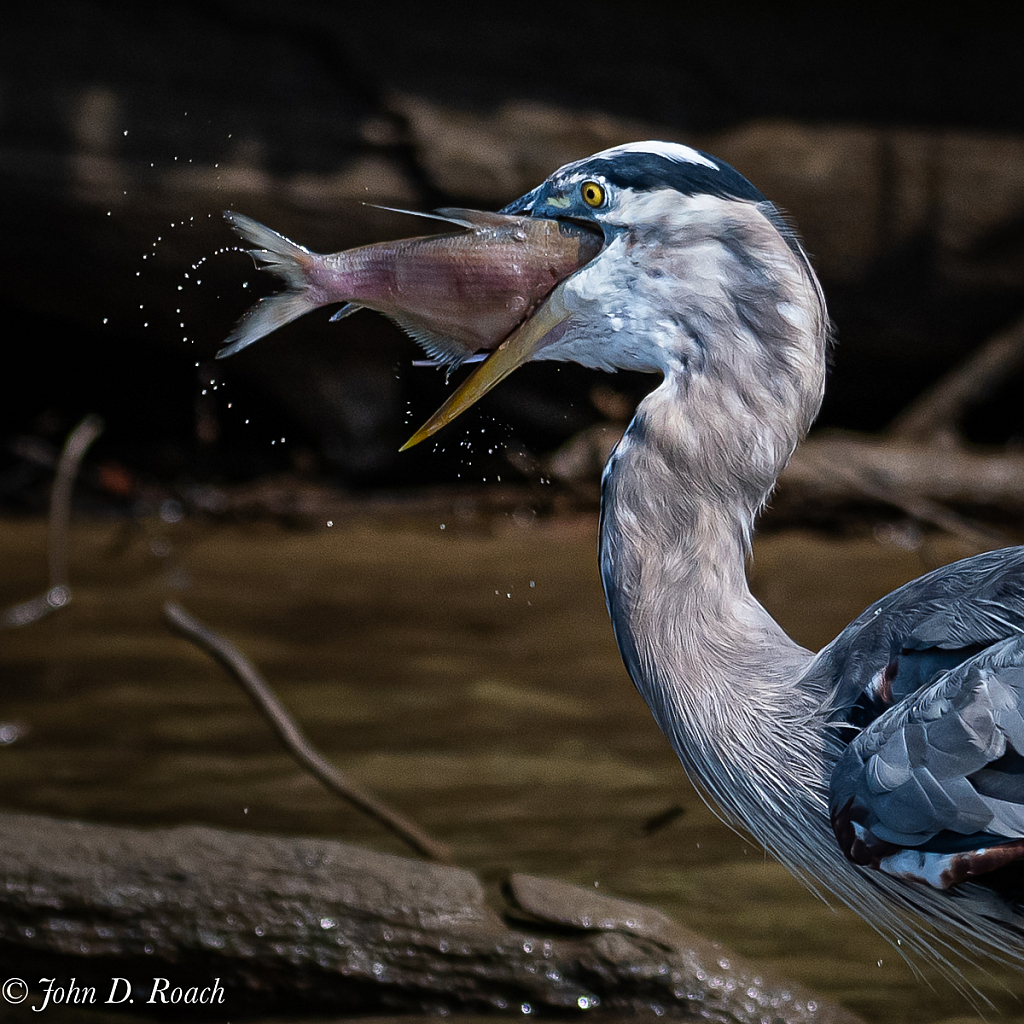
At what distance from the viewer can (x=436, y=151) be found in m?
5.73

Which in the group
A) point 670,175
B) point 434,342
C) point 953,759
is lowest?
point 953,759

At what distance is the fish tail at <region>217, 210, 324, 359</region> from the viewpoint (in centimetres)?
187

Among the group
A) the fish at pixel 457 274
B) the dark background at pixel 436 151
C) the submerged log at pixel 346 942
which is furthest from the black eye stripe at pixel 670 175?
the dark background at pixel 436 151

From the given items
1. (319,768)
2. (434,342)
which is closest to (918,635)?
(434,342)

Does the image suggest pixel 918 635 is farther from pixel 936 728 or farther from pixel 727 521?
pixel 727 521

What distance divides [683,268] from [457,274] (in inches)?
12.3

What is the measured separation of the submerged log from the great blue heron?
384 mm

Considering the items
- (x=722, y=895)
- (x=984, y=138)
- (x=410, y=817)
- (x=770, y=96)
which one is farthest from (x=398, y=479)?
(x=722, y=895)

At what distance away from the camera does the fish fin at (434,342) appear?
2.02 metres

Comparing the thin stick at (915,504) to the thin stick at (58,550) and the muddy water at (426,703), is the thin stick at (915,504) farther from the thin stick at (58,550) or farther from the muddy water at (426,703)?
the thin stick at (58,550)

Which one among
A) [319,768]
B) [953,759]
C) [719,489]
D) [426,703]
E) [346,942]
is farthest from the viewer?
[426,703]

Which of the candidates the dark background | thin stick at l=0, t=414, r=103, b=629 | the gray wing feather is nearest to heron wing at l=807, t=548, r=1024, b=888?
the gray wing feather

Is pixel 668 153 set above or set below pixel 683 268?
above

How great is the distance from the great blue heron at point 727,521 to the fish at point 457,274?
4cm
